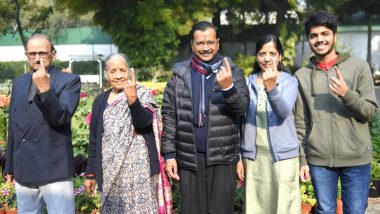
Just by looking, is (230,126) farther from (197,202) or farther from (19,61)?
(19,61)

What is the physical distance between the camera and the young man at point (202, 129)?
10.4 feet

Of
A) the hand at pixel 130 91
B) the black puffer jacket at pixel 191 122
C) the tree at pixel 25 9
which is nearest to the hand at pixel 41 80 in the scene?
the hand at pixel 130 91

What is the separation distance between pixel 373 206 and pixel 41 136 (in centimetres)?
364

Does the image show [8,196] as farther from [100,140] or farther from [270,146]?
[270,146]

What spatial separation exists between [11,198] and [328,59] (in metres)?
3.32

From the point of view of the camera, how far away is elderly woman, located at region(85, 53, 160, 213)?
316 cm

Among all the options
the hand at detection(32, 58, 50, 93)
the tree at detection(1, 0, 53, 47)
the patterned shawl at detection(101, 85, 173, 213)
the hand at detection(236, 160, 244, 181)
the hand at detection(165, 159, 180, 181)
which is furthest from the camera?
the tree at detection(1, 0, 53, 47)

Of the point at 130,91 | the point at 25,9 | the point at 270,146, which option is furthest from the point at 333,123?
the point at 25,9

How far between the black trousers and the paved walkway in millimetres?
2177

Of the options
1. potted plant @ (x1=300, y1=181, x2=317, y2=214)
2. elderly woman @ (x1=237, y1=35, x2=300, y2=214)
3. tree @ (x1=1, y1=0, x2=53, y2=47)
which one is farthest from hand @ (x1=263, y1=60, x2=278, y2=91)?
tree @ (x1=1, y1=0, x2=53, y2=47)

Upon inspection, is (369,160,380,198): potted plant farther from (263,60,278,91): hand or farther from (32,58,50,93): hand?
(32,58,50,93): hand

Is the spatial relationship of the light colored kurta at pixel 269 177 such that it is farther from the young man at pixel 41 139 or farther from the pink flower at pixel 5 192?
the pink flower at pixel 5 192

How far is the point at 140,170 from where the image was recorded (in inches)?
126

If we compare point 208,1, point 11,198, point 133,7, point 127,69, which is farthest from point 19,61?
point 127,69
